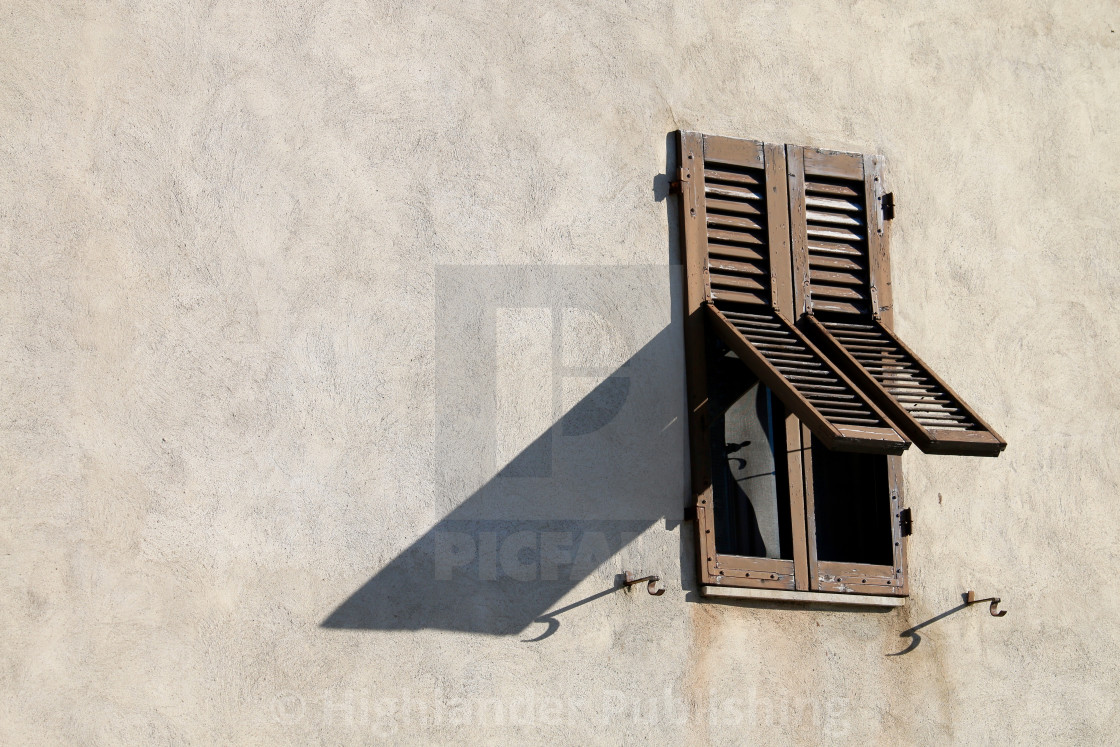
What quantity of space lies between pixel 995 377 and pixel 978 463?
467 millimetres

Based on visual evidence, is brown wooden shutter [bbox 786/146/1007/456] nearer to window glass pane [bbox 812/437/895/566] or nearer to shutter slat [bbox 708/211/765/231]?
shutter slat [bbox 708/211/765/231]

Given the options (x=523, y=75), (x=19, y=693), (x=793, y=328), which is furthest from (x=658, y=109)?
(x=19, y=693)

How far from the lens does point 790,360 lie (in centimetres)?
615

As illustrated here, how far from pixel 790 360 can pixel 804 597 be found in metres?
1.12

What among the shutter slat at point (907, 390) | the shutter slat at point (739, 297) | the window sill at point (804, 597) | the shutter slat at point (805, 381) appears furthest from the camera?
the shutter slat at point (739, 297)

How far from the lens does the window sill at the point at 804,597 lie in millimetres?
6191

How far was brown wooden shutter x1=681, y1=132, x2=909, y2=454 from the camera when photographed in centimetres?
632

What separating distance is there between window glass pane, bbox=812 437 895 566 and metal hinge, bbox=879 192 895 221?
4.08 ft

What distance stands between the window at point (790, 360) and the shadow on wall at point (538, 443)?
0.23 metres

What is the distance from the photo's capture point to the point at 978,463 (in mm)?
6973

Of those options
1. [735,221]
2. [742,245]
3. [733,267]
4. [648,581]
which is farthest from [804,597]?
[735,221]

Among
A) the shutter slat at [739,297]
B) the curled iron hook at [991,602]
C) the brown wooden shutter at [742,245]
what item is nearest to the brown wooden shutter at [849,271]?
the brown wooden shutter at [742,245]

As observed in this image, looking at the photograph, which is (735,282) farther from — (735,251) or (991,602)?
(991,602)

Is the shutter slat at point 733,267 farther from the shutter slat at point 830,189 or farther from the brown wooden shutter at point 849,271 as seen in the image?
the shutter slat at point 830,189
